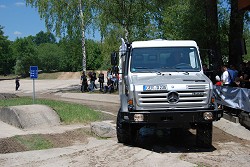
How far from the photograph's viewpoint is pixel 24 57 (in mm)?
84250

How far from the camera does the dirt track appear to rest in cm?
745

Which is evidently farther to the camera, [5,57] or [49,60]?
[5,57]

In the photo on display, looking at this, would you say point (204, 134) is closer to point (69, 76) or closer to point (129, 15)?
point (129, 15)

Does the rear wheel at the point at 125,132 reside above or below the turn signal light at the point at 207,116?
below

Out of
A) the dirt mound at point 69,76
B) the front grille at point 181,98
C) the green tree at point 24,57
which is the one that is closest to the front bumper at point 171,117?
the front grille at point 181,98

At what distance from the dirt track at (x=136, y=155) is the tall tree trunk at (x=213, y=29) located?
9.51 meters

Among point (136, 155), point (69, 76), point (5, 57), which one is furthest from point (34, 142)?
point (5, 57)

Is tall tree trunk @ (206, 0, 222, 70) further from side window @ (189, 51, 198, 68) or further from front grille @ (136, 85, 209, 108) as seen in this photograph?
front grille @ (136, 85, 209, 108)

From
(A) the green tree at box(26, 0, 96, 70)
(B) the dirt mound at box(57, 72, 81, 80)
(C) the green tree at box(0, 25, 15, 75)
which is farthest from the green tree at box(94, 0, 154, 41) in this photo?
(C) the green tree at box(0, 25, 15, 75)

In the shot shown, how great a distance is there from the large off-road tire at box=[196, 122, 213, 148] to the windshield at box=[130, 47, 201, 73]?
1387mm

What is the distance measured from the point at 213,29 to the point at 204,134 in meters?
10.9

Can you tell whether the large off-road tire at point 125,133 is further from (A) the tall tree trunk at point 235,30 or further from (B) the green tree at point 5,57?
(B) the green tree at point 5,57

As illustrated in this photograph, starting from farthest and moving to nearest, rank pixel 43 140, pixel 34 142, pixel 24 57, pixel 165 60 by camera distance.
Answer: pixel 24 57 → pixel 43 140 → pixel 34 142 → pixel 165 60

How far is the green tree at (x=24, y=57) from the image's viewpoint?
8372cm
